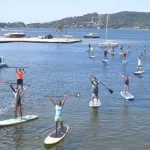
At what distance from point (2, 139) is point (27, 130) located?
214cm

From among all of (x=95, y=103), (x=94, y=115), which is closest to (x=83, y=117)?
(x=94, y=115)

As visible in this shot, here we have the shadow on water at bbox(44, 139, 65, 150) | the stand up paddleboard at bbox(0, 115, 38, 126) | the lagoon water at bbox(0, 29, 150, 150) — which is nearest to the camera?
the shadow on water at bbox(44, 139, 65, 150)

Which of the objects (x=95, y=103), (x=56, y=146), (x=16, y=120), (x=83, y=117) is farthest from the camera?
(x=95, y=103)

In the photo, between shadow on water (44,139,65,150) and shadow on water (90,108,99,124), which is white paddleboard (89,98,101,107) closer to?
shadow on water (90,108,99,124)

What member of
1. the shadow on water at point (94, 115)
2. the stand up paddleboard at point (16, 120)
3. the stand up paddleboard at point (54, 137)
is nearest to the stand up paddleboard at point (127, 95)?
the shadow on water at point (94, 115)

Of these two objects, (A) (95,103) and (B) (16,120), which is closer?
(B) (16,120)

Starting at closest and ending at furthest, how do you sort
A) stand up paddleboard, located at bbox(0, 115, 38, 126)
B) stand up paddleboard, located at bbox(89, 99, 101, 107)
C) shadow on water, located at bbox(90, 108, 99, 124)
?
stand up paddleboard, located at bbox(0, 115, 38, 126)
shadow on water, located at bbox(90, 108, 99, 124)
stand up paddleboard, located at bbox(89, 99, 101, 107)

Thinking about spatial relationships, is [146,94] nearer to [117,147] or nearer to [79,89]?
[79,89]

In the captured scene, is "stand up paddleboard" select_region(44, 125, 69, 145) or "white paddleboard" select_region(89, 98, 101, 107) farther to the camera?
"white paddleboard" select_region(89, 98, 101, 107)

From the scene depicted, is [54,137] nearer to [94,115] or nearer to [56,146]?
[56,146]

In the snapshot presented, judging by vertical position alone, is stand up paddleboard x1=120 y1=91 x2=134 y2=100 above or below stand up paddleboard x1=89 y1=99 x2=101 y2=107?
below

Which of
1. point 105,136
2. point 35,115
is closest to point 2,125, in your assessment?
point 35,115

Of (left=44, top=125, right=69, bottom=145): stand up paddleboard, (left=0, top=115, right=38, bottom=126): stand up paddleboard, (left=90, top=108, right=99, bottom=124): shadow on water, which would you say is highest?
(left=44, top=125, right=69, bottom=145): stand up paddleboard

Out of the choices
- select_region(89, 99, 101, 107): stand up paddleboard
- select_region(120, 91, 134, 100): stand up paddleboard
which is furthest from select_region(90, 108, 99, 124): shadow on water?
select_region(120, 91, 134, 100): stand up paddleboard
